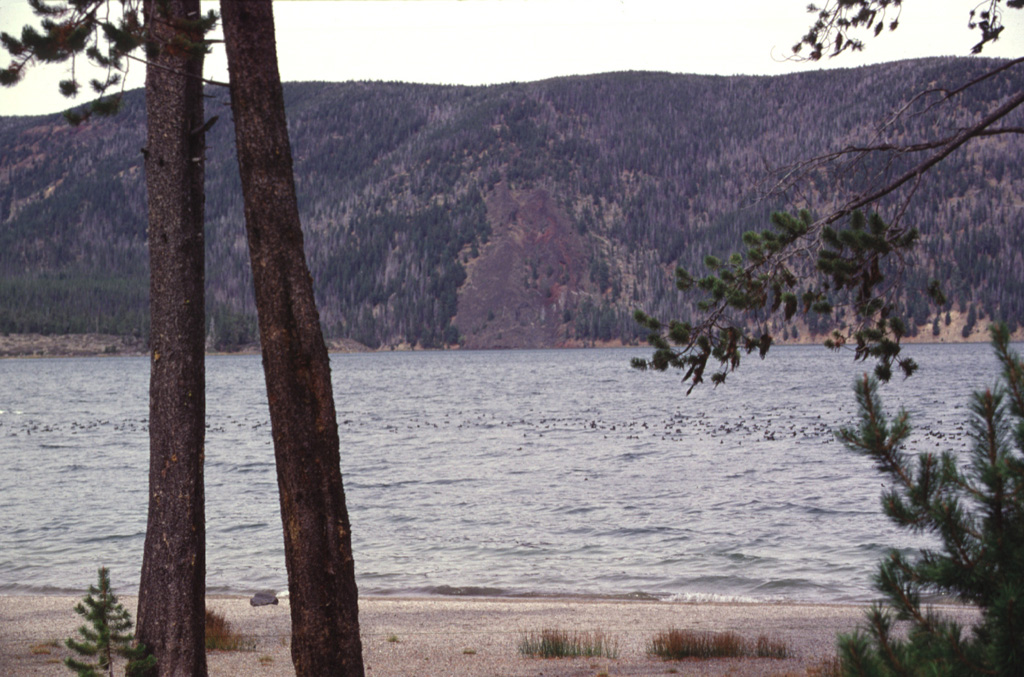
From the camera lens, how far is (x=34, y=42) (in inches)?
222

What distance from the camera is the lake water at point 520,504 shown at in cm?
1628

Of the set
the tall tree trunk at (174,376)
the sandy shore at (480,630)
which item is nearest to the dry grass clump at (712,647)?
the sandy shore at (480,630)

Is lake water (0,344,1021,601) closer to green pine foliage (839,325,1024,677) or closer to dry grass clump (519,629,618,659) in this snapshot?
dry grass clump (519,629,618,659)

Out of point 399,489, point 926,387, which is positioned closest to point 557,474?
point 399,489

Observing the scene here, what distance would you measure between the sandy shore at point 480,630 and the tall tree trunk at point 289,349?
165 inches

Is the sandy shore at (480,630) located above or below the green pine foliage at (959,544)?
below

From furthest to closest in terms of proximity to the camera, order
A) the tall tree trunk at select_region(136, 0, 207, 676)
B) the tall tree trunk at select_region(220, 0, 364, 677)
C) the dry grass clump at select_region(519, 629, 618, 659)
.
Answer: the dry grass clump at select_region(519, 629, 618, 659)
the tall tree trunk at select_region(136, 0, 207, 676)
the tall tree trunk at select_region(220, 0, 364, 677)

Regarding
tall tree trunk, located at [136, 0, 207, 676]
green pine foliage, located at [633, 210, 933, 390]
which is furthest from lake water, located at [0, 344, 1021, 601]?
tall tree trunk, located at [136, 0, 207, 676]

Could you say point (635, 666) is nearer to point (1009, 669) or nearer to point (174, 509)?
point (174, 509)

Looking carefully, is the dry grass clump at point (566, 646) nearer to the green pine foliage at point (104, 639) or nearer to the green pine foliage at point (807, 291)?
the green pine foliage at point (807, 291)

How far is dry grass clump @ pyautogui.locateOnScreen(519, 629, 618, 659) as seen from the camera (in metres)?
9.89

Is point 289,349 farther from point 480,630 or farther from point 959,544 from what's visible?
point 480,630

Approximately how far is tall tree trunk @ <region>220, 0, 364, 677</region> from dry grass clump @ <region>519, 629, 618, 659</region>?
5.01m

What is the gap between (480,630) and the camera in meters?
11.6
